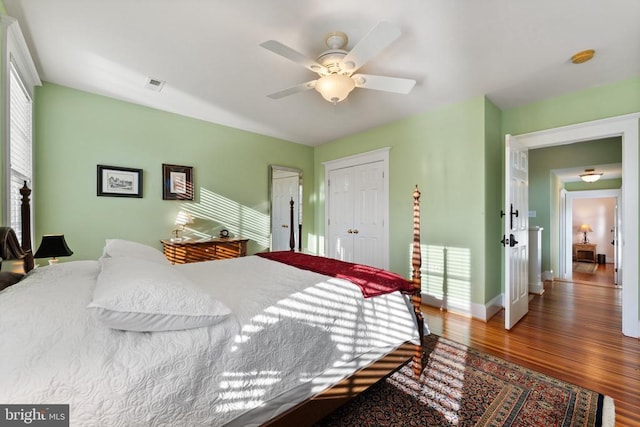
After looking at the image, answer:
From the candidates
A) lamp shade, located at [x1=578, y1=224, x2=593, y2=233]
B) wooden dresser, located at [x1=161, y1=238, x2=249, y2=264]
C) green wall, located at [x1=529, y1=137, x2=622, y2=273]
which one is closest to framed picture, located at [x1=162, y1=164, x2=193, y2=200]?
wooden dresser, located at [x1=161, y1=238, x2=249, y2=264]

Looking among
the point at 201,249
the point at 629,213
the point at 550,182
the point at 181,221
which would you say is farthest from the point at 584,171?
the point at 181,221

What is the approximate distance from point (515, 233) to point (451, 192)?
2.66ft

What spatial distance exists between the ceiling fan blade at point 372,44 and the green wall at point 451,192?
75.0 inches

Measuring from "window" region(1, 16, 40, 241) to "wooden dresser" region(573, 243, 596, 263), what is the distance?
37.8ft

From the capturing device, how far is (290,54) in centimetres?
181

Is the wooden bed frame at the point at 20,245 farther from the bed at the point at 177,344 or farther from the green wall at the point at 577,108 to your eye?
the green wall at the point at 577,108

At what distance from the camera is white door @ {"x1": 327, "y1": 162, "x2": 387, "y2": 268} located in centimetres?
418

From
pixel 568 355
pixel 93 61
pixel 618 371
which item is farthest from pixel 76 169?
pixel 618 371

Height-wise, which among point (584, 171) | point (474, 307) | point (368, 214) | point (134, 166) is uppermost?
point (584, 171)

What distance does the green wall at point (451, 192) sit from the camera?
3107mm

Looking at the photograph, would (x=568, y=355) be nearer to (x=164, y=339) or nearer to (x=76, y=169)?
(x=164, y=339)

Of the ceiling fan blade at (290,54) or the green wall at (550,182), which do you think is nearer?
the ceiling fan blade at (290,54)

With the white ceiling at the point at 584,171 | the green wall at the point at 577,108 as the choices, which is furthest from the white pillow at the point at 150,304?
the white ceiling at the point at 584,171

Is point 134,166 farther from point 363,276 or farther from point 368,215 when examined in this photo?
point 368,215
